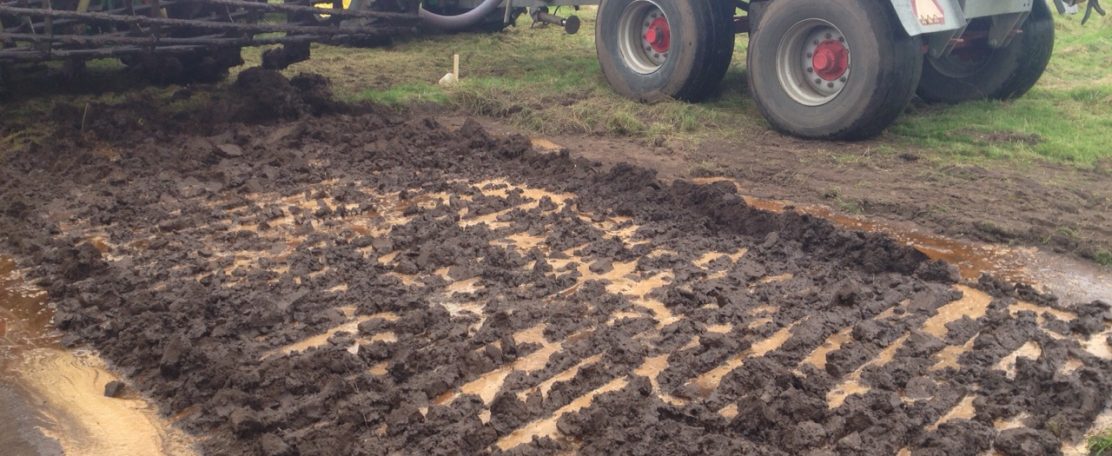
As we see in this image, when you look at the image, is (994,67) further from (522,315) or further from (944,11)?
(522,315)

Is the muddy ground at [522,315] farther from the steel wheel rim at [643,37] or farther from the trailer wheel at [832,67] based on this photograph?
the steel wheel rim at [643,37]

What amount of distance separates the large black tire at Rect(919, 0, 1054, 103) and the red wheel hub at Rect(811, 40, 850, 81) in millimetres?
1604

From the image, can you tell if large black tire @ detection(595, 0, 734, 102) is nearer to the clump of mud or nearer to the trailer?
the trailer

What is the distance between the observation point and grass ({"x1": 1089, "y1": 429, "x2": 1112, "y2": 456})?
3.70 metres

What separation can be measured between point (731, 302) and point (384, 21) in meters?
6.33

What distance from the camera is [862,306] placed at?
4945 mm

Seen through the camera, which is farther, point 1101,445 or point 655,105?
point 655,105

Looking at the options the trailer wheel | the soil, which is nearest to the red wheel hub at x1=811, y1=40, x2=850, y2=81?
the trailer wheel

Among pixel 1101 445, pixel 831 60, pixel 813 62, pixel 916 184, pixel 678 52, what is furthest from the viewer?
pixel 678 52

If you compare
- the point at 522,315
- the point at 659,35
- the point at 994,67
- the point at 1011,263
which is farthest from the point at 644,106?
the point at 522,315

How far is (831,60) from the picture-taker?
8.37 m

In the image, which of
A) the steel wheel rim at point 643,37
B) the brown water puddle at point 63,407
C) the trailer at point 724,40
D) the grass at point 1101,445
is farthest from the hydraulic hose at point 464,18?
the grass at point 1101,445

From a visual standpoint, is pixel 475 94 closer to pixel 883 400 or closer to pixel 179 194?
pixel 179 194

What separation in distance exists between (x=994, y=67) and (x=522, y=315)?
632 centimetres
